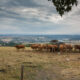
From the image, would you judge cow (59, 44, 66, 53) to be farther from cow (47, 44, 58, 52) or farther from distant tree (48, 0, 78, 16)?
distant tree (48, 0, 78, 16)

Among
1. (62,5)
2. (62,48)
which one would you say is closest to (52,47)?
(62,48)

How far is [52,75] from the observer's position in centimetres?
906

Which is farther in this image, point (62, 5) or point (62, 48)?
point (62, 48)

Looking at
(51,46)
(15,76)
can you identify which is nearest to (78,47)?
(51,46)

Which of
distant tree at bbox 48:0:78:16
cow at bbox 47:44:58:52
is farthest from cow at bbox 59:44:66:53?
distant tree at bbox 48:0:78:16

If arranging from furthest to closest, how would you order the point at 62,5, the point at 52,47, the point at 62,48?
the point at 52,47, the point at 62,48, the point at 62,5

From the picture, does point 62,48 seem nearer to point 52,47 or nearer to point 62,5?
point 52,47

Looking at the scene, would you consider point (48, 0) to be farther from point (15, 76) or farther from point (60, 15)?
point (15, 76)

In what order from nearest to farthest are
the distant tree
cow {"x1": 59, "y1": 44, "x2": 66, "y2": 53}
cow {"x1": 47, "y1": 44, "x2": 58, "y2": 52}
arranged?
the distant tree → cow {"x1": 59, "y1": 44, "x2": 66, "y2": 53} → cow {"x1": 47, "y1": 44, "x2": 58, "y2": 52}

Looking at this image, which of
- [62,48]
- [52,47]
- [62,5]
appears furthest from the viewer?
[52,47]

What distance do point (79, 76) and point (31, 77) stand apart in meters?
2.88

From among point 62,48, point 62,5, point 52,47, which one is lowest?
point 62,48

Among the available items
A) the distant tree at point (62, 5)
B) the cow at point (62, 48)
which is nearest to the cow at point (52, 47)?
the cow at point (62, 48)

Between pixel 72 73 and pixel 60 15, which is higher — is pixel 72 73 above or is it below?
below
